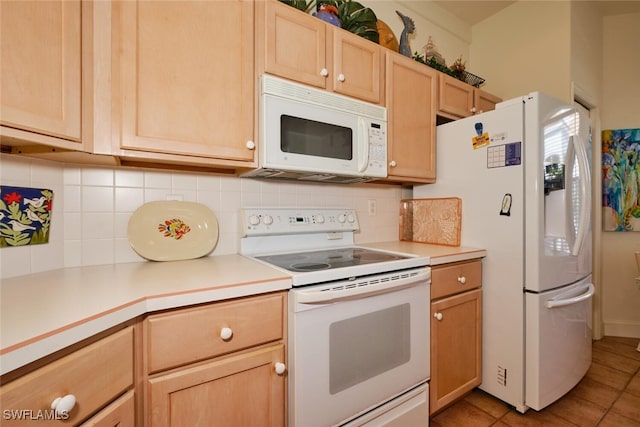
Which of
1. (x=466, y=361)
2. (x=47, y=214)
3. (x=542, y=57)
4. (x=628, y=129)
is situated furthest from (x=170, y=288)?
(x=628, y=129)

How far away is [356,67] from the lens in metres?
1.51

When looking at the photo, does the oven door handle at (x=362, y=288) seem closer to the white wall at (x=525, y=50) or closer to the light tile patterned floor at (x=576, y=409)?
the light tile patterned floor at (x=576, y=409)

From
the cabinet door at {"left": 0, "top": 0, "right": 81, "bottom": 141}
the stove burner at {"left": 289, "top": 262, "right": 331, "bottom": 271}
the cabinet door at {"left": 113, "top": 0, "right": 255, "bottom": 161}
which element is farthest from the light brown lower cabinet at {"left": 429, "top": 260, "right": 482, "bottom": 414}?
the cabinet door at {"left": 0, "top": 0, "right": 81, "bottom": 141}

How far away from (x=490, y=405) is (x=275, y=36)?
226cm

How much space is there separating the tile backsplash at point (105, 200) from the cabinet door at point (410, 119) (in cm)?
66

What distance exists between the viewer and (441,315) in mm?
1432

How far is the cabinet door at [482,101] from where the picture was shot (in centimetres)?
210

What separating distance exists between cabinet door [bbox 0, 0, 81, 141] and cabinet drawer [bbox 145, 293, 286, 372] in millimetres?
667

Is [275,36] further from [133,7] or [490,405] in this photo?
[490,405]

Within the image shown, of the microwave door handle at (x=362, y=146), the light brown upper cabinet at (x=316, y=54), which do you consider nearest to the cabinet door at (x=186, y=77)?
the light brown upper cabinet at (x=316, y=54)

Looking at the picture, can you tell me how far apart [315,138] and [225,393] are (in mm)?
1110

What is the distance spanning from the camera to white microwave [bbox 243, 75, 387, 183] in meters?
1.25

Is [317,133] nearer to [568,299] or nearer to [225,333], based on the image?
[225,333]

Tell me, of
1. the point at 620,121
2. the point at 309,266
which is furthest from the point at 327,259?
the point at 620,121
